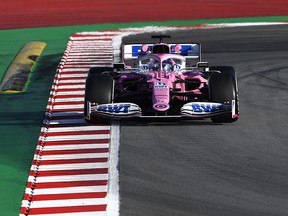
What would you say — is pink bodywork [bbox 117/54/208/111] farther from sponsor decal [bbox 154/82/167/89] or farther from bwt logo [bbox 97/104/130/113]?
bwt logo [bbox 97/104/130/113]

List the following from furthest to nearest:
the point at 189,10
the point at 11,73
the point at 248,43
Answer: the point at 189,10 → the point at 248,43 → the point at 11,73

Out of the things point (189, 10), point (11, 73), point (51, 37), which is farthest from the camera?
point (189, 10)

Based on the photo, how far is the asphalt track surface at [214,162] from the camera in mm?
16984

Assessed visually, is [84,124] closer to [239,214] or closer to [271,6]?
[239,214]

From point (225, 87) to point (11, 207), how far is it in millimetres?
6958

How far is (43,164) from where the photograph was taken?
65.6ft

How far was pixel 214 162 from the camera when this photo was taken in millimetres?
19672

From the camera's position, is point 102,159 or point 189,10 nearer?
point 102,159

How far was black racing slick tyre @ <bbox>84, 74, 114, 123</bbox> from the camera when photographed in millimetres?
22391

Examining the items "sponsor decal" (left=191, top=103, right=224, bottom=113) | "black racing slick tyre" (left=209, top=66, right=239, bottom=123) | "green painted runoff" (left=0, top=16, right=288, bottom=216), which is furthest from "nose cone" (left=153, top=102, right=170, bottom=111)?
"green painted runoff" (left=0, top=16, right=288, bottom=216)

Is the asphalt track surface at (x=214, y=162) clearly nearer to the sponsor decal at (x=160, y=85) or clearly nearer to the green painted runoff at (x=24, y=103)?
the sponsor decal at (x=160, y=85)

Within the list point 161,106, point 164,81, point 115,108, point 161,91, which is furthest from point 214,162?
point 164,81

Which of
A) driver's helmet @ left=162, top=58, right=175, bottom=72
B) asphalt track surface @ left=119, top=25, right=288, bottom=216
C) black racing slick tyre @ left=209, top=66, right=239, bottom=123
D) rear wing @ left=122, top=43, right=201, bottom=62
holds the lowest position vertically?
asphalt track surface @ left=119, top=25, right=288, bottom=216

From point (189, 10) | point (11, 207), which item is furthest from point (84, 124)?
point (189, 10)
